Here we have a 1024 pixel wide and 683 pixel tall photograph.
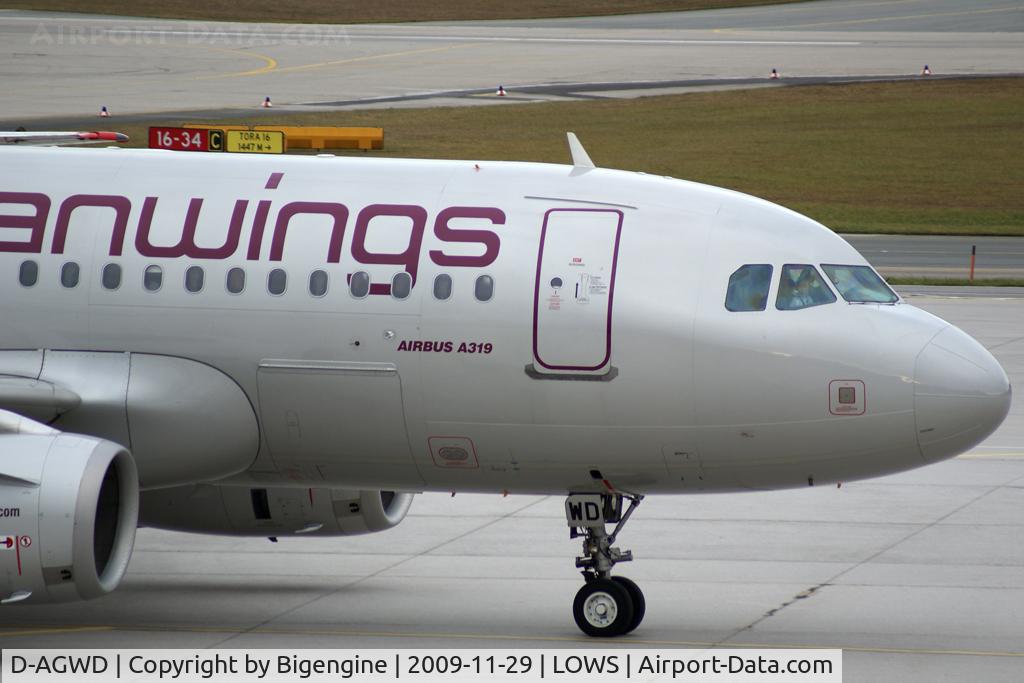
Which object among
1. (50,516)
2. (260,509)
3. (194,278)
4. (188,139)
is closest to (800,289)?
(194,278)

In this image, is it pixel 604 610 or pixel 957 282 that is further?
pixel 957 282

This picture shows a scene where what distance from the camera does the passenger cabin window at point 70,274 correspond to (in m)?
15.5

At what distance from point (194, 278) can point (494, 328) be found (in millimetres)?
2860

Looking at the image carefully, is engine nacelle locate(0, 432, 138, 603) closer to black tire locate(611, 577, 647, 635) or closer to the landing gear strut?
the landing gear strut

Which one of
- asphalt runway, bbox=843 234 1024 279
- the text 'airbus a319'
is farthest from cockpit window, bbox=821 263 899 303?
asphalt runway, bbox=843 234 1024 279

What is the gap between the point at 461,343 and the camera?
14.9 meters

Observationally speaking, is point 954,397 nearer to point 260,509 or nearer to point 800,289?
point 800,289

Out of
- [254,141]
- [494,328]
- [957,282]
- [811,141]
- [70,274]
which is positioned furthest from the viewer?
[811,141]

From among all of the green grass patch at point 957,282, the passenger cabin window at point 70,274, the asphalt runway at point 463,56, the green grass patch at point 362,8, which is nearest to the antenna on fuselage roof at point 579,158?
the passenger cabin window at point 70,274

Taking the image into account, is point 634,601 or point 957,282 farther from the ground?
point 957,282

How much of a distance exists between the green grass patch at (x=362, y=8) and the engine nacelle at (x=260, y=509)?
95414 mm

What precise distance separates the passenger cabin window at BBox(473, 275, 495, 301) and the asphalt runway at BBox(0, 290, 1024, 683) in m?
3.21

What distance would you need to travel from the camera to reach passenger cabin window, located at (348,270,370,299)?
15.0m

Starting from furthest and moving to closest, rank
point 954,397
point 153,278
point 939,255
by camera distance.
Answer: point 939,255 → point 153,278 → point 954,397
